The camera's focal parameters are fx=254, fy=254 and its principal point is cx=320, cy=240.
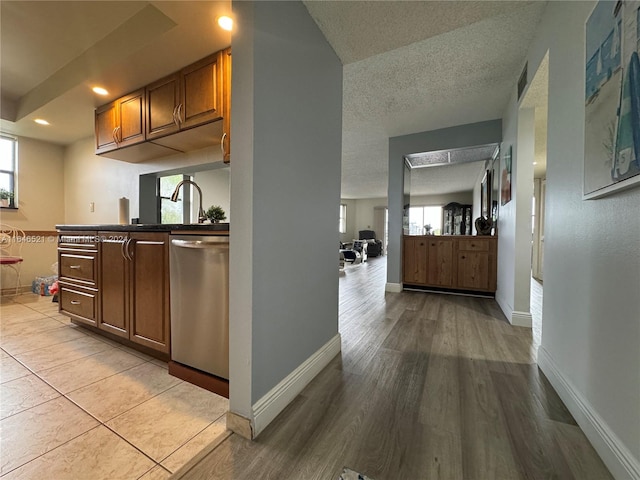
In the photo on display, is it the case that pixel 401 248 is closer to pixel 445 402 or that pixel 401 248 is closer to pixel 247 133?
pixel 445 402

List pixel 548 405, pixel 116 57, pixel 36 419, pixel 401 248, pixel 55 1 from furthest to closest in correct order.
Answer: pixel 401 248 < pixel 116 57 < pixel 55 1 < pixel 548 405 < pixel 36 419

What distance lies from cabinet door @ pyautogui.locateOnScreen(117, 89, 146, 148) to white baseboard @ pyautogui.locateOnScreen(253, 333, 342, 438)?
244cm

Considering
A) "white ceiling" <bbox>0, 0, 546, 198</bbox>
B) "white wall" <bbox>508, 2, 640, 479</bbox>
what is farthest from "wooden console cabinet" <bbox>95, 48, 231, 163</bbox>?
"white wall" <bbox>508, 2, 640, 479</bbox>

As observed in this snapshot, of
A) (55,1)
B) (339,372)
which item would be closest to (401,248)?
(339,372)

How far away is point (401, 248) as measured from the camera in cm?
405

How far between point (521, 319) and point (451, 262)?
1.44 m

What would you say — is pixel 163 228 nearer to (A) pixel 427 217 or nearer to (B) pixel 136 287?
(B) pixel 136 287

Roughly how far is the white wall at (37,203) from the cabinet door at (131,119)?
2.37 meters

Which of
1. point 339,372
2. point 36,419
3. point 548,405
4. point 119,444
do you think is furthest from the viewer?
point 339,372

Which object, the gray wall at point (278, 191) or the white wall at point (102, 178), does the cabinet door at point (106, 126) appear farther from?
the gray wall at point (278, 191)

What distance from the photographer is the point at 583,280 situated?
119 cm

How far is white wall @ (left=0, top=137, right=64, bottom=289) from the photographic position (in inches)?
139

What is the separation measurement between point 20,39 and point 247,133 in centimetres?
271

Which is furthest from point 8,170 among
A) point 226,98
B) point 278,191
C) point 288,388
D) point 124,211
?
point 288,388
